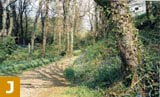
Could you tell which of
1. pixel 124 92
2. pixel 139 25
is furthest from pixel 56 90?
pixel 139 25

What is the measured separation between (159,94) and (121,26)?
2039 millimetres

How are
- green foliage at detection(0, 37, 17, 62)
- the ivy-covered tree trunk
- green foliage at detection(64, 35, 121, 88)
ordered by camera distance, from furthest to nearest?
green foliage at detection(0, 37, 17, 62) < green foliage at detection(64, 35, 121, 88) < the ivy-covered tree trunk

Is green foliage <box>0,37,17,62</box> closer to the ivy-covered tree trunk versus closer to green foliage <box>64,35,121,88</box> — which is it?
green foliage <box>64,35,121,88</box>

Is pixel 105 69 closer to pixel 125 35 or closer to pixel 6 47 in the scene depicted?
pixel 125 35

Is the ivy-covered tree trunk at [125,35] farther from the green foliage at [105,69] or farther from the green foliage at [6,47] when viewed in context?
the green foliage at [6,47]

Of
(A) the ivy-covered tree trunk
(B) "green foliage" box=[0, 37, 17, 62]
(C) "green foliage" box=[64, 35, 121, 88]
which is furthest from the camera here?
(B) "green foliage" box=[0, 37, 17, 62]

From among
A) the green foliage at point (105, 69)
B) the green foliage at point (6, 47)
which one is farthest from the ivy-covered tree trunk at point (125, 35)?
the green foliage at point (6, 47)

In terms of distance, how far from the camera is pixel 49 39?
4378cm

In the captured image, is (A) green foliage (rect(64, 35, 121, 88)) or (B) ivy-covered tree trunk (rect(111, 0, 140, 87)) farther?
(A) green foliage (rect(64, 35, 121, 88))

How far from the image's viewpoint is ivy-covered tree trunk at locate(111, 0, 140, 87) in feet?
29.7

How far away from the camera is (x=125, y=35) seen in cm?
912

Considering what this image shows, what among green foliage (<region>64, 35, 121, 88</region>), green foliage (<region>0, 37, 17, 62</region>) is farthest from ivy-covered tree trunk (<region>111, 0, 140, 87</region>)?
green foliage (<region>0, 37, 17, 62</region>)

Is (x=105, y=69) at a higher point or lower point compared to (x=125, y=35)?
lower

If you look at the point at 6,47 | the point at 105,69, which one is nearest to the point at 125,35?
the point at 105,69
